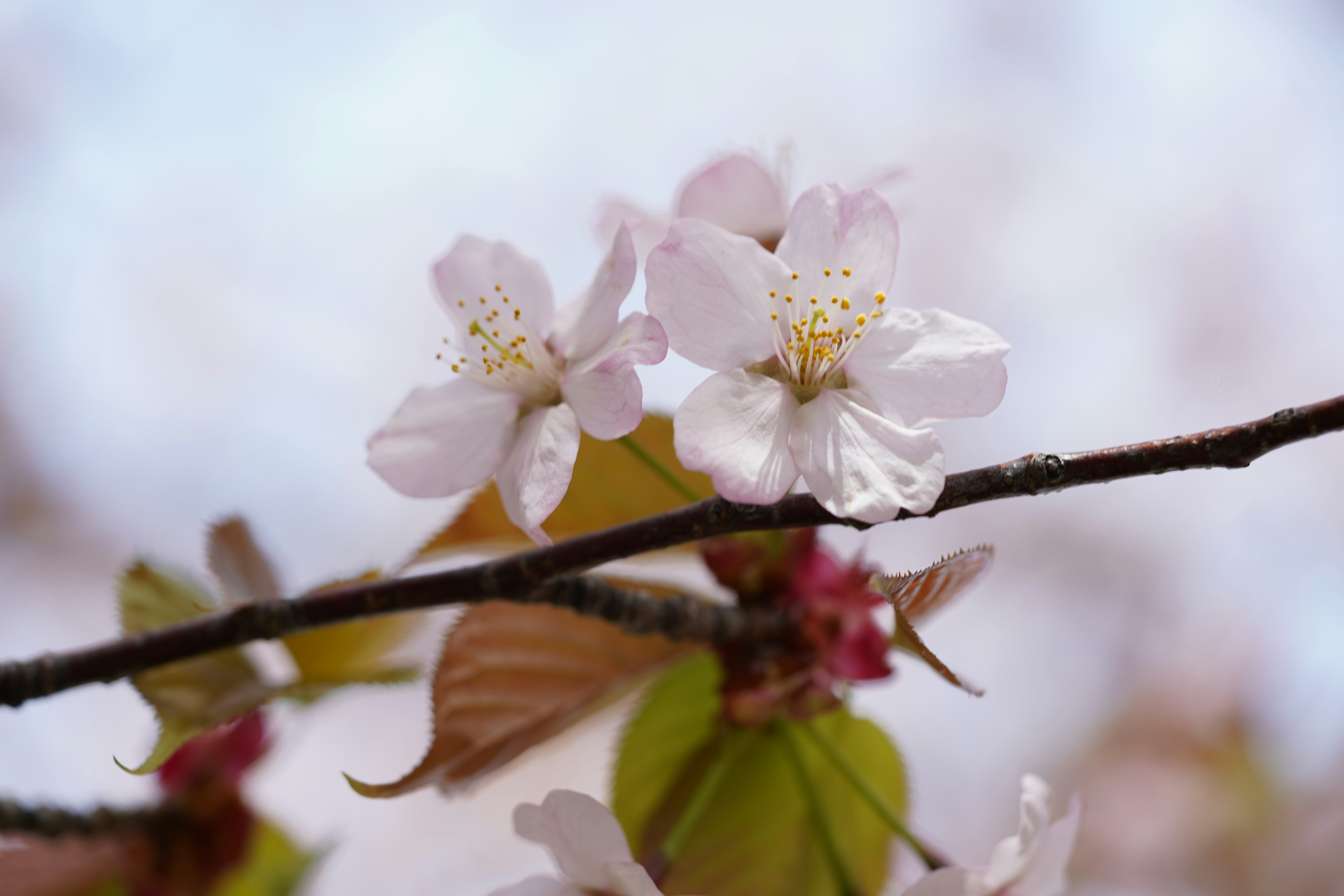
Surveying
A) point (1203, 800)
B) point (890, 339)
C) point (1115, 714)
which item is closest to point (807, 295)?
point (890, 339)

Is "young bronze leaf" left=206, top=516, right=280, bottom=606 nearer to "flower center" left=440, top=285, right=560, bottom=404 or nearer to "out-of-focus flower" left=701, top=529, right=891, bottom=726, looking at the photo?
"flower center" left=440, top=285, right=560, bottom=404

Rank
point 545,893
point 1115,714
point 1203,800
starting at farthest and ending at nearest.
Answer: point 1115,714 → point 1203,800 → point 545,893

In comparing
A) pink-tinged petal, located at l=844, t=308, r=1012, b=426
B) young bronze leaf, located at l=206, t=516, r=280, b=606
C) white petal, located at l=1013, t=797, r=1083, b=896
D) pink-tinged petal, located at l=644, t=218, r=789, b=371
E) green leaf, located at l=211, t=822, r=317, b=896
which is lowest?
white petal, located at l=1013, t=797, r=1083, b=896

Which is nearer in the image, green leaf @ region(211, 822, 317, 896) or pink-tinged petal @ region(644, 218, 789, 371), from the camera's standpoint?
pink-tinged petal @ region(644, 218, 789, 371)

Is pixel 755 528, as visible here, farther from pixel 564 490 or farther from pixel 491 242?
pixel 491 242

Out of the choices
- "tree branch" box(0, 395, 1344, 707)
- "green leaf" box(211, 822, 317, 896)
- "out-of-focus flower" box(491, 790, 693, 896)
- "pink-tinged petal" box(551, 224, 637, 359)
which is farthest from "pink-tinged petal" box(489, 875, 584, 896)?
"green leaf" box(211, 822, 317, 896)

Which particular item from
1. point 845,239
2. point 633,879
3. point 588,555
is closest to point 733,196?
point 845,239

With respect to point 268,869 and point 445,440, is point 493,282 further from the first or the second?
point 268,869

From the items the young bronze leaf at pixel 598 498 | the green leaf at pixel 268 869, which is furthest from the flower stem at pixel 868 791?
the green leaf at pixel 268 869
